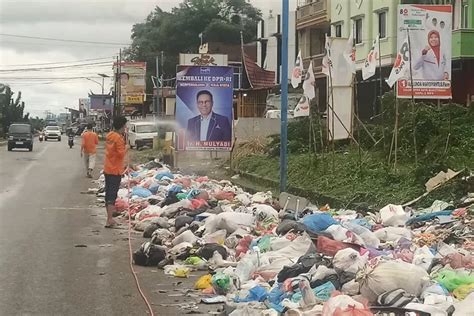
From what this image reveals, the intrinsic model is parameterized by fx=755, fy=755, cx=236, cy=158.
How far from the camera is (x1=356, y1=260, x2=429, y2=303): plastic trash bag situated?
6512 mm

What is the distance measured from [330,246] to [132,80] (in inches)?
2457

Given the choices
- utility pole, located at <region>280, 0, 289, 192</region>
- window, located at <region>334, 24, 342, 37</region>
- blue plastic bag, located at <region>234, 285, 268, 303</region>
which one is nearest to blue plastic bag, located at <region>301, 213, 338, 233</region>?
blue plastic bag, located at <region>234, 285, 268, 303</region>

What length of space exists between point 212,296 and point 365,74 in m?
8.79

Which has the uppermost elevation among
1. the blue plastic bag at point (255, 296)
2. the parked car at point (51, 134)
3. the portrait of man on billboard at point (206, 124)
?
the portrait of man on billboard at point (206, 124)

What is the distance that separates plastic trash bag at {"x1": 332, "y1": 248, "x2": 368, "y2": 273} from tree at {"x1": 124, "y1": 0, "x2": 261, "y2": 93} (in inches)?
2852

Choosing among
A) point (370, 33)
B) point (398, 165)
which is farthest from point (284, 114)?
point (370, 33)

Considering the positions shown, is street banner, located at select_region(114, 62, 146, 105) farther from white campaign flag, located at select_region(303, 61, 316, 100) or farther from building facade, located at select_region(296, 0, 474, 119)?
white campaign flag, located at select_region(303, 61, 316, 100)

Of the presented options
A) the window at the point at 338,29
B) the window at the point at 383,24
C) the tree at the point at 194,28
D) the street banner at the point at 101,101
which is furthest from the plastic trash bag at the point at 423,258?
the street banner at the point at 101,101

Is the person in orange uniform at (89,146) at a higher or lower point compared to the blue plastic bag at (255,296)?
higher

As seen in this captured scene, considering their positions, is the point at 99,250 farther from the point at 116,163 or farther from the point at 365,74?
the point at 365,74

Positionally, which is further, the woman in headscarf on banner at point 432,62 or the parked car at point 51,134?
the parked car at point 51,134

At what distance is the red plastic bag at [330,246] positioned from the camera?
8.38 metres

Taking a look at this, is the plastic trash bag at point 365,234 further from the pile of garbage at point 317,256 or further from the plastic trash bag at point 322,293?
the plastic trash bag at point 322,293

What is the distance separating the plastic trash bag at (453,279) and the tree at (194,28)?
240ft
